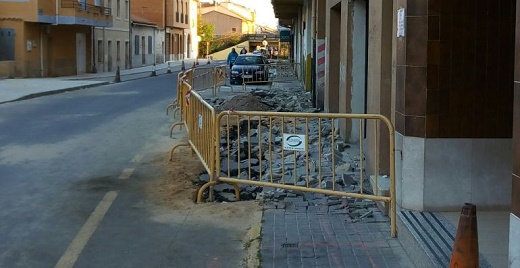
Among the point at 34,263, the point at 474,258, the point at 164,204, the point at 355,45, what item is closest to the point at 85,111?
the point at 355,45

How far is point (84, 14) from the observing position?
39.4 meters

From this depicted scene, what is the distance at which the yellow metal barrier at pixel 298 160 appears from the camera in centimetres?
687

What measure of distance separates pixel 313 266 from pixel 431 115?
1838mm

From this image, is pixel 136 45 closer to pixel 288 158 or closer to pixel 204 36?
pixel 204 36

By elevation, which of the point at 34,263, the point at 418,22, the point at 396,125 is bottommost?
the point at 34,263

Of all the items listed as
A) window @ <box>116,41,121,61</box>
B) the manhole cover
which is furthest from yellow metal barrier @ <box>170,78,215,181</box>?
window @ <box>116,41,121,61</box>

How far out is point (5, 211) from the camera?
7539 millimetres

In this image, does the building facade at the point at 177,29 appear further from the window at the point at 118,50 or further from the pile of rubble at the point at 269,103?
the pile of rubble at the point at 269,103

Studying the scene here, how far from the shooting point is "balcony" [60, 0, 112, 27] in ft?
123

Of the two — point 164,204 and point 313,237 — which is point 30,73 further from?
point 313,237

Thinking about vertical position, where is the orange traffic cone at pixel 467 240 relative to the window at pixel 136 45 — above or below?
below

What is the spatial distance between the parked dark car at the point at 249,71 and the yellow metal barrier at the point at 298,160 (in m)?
18.3

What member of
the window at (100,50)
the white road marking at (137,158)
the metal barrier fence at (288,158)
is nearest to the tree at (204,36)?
the window at (100,50)

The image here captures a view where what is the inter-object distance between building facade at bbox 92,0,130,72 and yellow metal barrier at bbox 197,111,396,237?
33628mm
